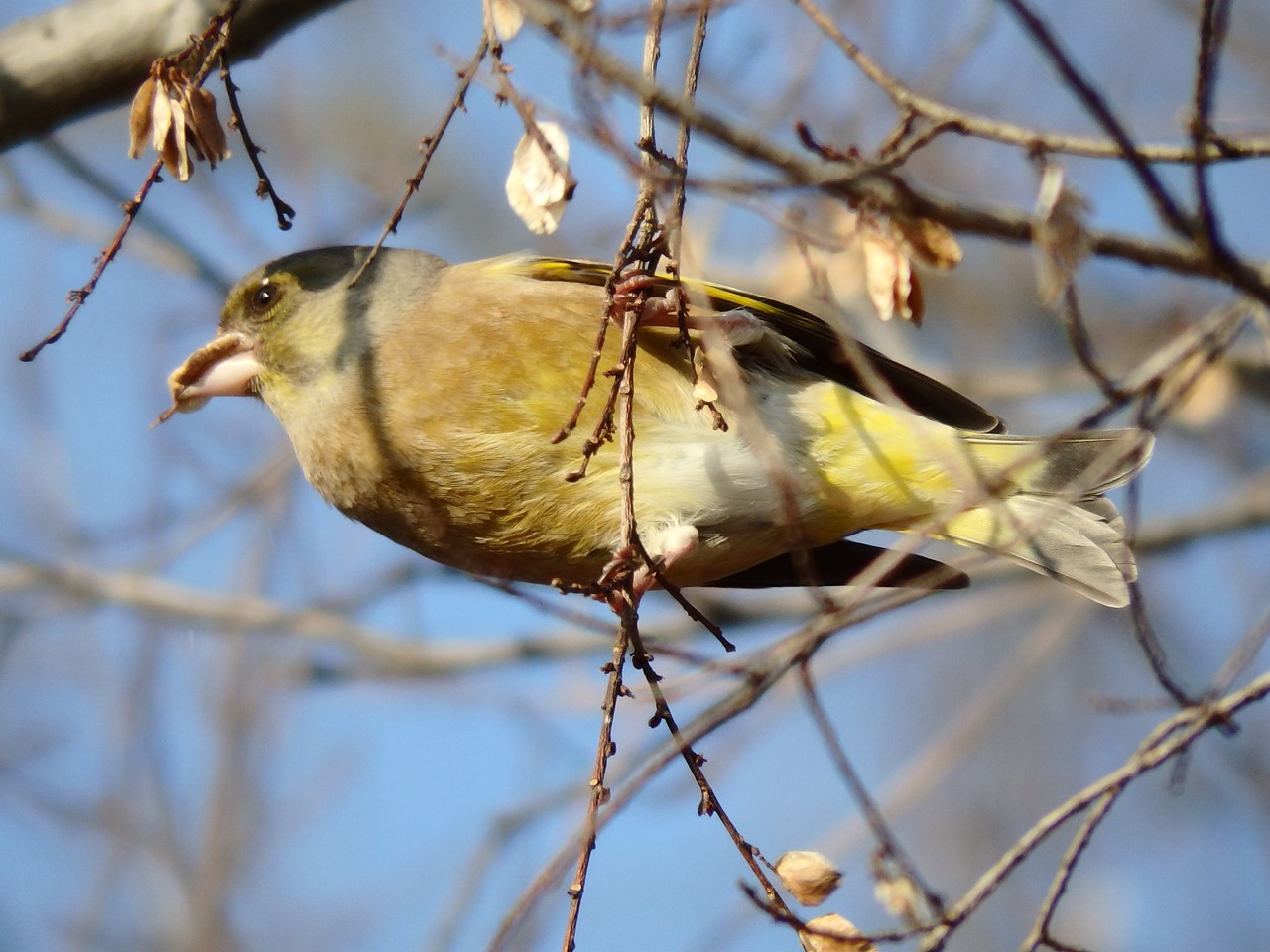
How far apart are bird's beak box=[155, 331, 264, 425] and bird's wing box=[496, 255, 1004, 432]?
0.74 meters

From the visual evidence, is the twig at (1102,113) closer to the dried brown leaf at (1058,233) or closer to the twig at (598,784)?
the dried brown leaf at (1058,233)

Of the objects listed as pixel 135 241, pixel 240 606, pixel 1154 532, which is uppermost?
pixel 135 241

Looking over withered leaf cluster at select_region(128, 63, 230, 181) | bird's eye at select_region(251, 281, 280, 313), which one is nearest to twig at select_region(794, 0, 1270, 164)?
withered leaf cluster at select_region(128, 63, 230, 181)

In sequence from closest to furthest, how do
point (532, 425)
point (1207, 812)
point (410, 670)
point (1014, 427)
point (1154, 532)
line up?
point (532, 425) < point (1154, 532) < point (410, 670) < point (1014, 427) < point (1207, 812)

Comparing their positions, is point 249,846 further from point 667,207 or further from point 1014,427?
point 667,207

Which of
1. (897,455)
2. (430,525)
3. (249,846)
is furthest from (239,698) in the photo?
(897,455)

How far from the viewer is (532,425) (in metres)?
3.18

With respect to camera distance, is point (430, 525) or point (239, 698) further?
point (239, 698)

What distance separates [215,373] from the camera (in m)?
3.71

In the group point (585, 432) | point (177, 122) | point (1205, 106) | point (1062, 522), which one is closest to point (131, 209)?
point (177, 122)

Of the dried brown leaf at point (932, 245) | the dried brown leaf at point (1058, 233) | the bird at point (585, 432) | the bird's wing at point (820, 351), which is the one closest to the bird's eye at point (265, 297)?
the bird at point (585, 432)

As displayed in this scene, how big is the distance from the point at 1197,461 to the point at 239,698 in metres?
5.19

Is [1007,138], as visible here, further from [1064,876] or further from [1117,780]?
[1064,876]

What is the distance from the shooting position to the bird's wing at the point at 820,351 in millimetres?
3512
